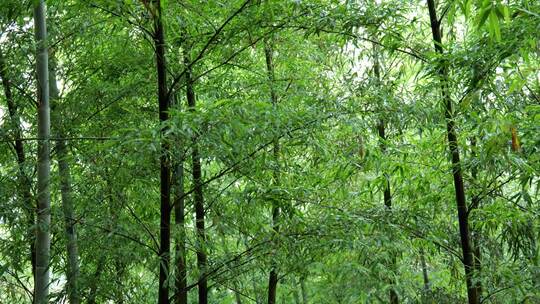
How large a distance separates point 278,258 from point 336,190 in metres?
1.18

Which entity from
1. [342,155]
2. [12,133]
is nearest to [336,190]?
[342,155]

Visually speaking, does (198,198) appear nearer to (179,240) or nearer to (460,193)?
(179,240)

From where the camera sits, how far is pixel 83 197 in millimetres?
2730

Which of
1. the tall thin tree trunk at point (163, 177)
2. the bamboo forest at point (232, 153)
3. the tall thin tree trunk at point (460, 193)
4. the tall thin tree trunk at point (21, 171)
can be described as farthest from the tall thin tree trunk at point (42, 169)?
the tall thin tree trunk at point (460, 193)

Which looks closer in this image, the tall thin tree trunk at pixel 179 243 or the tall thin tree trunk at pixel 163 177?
the tall thin tree trunk at pixel 163 177

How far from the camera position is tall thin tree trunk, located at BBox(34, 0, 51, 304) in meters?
2.46

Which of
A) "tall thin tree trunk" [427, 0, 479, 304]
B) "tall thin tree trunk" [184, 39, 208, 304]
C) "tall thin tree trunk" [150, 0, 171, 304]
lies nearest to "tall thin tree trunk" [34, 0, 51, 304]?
"tall thin tree trunk" [150, 0, 171, 304]

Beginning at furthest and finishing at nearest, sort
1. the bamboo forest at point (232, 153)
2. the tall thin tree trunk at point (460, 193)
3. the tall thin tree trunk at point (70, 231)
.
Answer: the tall thin tree trunk at point (460, 193)
the tall thin tree trunk at point (70, 231)
the bamboo forest at point (232, 153)

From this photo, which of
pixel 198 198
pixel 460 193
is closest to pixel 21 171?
pixel 198 198

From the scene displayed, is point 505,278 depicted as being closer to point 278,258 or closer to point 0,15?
point 278,258

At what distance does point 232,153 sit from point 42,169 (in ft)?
2.98

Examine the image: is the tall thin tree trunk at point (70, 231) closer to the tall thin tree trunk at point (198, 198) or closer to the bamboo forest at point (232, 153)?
the bamboo forest at point (232, 153)

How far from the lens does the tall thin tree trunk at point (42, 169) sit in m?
2.46

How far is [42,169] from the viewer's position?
2.51 m
